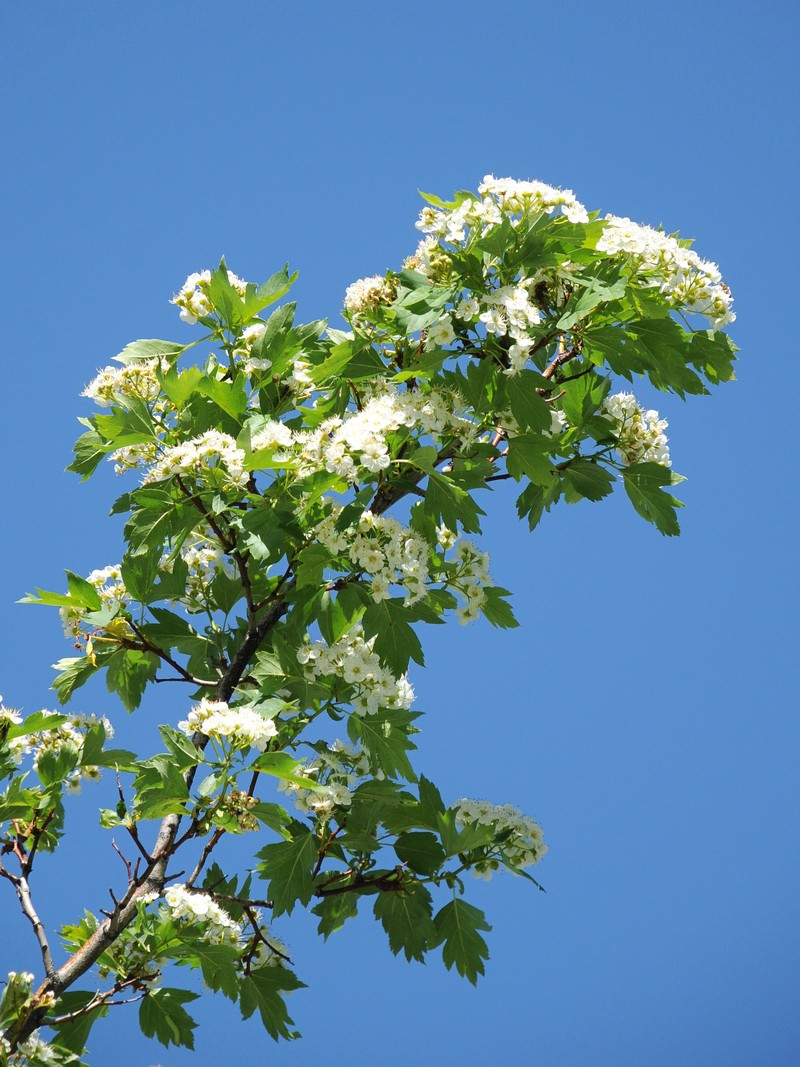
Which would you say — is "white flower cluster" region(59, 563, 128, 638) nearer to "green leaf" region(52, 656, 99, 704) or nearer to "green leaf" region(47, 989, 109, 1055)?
"green leaf" region(52, 656, 99, 704)

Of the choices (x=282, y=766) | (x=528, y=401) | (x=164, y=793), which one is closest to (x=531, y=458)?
(x=528, y=401)

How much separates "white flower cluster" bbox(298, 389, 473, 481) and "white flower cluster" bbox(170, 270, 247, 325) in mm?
490

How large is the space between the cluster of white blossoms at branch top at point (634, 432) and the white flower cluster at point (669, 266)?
286 mm

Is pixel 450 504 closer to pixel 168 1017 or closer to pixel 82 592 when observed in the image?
pixel 82 592

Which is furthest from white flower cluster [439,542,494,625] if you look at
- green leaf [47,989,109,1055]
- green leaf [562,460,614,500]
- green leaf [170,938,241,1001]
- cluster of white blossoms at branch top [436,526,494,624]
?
green leaf [47,989,109,1055]

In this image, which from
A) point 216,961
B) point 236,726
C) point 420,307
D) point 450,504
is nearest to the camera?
point 236,726

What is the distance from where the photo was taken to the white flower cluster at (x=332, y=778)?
2.82 metres

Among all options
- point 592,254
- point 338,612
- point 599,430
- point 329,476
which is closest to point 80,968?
point 338,612

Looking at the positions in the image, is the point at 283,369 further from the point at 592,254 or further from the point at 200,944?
the point at 200,944

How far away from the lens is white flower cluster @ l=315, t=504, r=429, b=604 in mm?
2574

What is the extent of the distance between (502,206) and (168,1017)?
210cm

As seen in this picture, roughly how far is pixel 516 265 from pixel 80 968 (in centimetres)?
190

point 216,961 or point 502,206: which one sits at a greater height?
point 502,206

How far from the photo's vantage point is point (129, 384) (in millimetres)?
2863
